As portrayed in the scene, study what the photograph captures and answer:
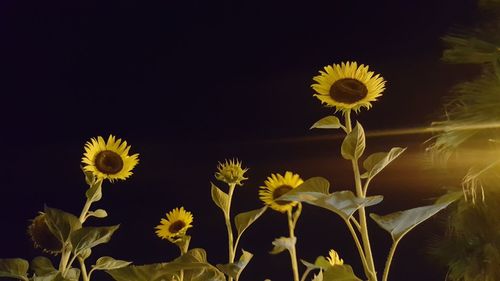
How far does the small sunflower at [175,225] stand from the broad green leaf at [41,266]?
275 mm

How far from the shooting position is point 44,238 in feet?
2.48

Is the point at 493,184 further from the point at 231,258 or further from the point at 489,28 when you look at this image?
the point at 231,258

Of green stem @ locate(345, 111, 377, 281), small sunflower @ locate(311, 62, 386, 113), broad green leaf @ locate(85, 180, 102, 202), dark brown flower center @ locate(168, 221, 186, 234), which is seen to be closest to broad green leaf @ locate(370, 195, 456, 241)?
green stem @ locate(345, 111, 377, 281)

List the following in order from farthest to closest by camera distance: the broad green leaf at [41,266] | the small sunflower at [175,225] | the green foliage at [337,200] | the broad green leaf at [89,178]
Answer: the small sunflower at [175,225], the broad green leaf at [89,178], the broad green leaf at [41,266], the green foliage at [337,200]

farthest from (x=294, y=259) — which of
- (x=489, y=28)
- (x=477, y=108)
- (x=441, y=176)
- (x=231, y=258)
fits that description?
(x=441, y=176)

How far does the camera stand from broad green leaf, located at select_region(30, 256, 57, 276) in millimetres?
695

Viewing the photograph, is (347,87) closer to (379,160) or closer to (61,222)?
(379,160)

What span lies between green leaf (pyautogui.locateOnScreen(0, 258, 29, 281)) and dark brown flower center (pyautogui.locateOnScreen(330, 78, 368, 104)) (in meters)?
0.47

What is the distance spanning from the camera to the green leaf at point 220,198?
34.3 inches

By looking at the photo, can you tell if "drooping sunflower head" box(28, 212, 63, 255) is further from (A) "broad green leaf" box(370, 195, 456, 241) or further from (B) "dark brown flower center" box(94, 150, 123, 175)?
(A) "broad green leaf" box(370, 195, 456, 241)

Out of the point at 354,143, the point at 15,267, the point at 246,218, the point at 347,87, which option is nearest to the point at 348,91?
the point at 347,87

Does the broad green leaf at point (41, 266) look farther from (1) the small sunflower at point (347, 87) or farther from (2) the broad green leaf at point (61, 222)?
(1) the small sunflower at point (347, 87)

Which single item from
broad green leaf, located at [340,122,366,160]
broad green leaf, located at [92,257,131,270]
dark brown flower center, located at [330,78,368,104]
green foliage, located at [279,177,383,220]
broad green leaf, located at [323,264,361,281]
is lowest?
broad green leaf, located at [323,264,361,281]

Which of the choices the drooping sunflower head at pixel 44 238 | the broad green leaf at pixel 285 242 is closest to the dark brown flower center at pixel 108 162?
the drooping sunflower head at pixel 44 238
